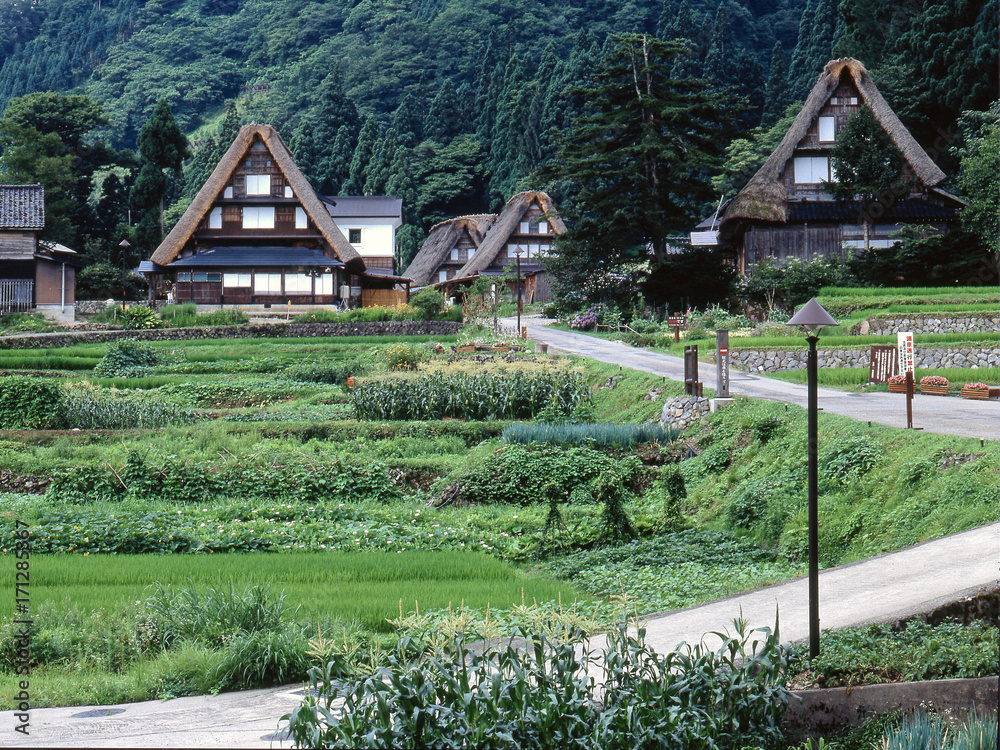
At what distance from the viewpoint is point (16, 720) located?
20.4ft

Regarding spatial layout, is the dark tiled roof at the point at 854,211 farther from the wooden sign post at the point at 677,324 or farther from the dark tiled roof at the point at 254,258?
the dark tiled roof at the point at 254,258

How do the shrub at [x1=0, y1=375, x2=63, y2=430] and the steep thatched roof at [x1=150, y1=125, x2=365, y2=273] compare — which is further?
the steep thatched roof at [x1=150, y1=125, x2=365, y2=273]

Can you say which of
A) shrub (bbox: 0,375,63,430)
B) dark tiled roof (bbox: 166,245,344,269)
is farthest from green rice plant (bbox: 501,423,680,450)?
dark tiled roof (bbox: 166,245,344,269)

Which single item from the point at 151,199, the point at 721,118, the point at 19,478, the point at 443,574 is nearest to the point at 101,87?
the point at 151,199

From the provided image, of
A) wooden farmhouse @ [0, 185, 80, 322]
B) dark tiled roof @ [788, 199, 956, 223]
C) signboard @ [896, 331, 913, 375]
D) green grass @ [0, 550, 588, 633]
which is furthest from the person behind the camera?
wooden farmhouse @ [0, 185, 80, 322]

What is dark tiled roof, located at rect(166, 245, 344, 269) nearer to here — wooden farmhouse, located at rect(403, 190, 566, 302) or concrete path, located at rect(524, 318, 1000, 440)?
wooden farmhouse, located at rect(403, 190, 566, 302)

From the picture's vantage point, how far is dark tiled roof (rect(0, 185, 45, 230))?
39469mm

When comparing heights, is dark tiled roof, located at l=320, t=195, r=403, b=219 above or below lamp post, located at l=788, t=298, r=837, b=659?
above

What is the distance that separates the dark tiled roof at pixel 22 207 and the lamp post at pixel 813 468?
125 ft

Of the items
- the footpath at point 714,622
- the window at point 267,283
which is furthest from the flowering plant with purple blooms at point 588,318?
the footpath at point 714,622

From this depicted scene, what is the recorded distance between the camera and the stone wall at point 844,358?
20500mm

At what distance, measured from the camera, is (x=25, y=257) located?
1527 inches

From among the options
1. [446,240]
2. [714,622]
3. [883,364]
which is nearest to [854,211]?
[883,364]

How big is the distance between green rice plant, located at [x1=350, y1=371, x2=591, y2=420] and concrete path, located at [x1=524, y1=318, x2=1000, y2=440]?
2425mm
